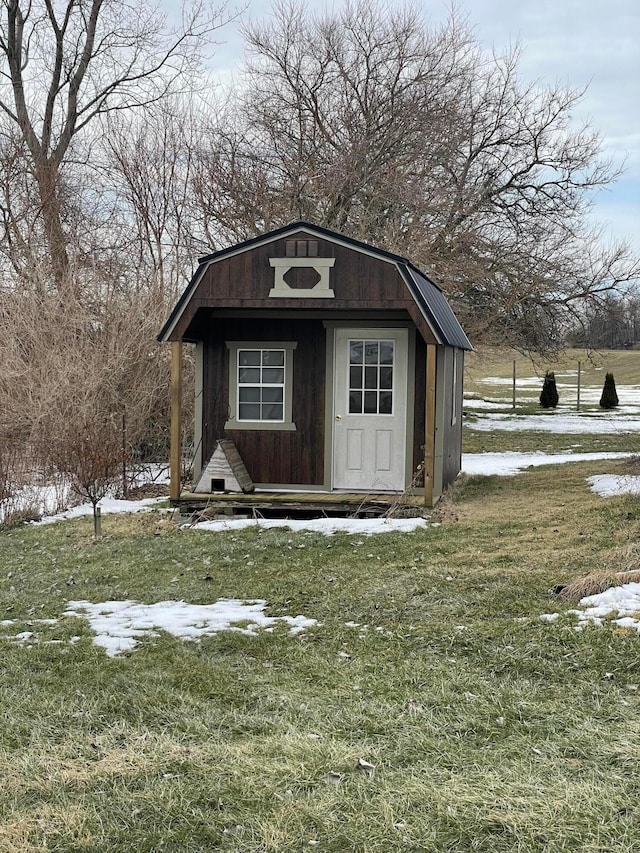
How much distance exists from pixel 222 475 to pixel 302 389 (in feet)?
5.20

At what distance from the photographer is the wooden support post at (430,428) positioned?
10.8 m

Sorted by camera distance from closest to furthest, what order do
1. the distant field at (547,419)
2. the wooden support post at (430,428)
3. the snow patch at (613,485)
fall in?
1. the wooden support post at (430,428)
2. the snow patch at (613,485)
3. the distant field at (547,419)

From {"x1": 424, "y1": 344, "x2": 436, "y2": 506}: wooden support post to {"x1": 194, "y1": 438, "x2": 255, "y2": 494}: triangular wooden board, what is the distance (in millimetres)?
2381

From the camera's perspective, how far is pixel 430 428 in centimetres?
1091

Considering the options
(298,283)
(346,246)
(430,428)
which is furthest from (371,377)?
(346,246)

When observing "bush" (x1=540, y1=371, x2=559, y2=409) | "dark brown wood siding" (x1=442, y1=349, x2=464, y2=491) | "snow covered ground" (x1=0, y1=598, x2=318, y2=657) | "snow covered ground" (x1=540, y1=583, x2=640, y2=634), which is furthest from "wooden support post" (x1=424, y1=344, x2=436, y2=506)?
"bush" (x1=540, y1=371, x2=559, y2=409)

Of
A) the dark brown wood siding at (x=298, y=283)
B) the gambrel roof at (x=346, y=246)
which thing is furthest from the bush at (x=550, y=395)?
the dark brown wood siding at (x=298, y=283)

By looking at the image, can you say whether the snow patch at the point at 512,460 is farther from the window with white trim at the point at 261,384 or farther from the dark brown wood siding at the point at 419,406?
the window with white trim at the point at 261,384

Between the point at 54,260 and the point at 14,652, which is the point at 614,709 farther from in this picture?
the point at 54,260

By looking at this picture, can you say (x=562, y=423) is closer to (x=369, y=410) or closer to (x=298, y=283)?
(x=369, y=410)

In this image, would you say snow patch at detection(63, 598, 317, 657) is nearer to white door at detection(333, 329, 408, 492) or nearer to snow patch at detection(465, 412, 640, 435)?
white door at detection(333, 329, 408, 492)

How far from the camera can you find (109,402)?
1513cm

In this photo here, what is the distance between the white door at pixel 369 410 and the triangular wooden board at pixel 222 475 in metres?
1.28

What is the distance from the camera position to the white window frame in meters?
12.1
